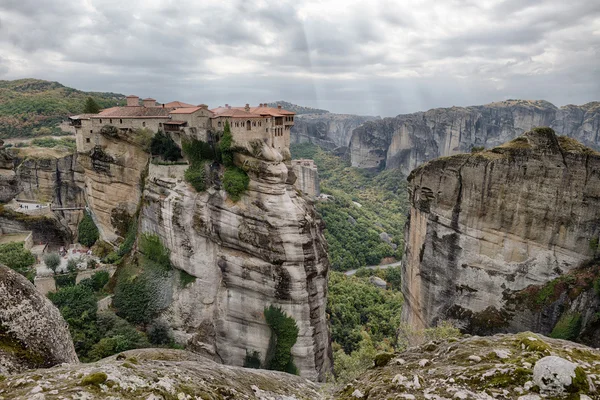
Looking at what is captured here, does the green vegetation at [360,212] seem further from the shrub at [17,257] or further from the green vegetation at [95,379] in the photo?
the green vegetation at [95,379]

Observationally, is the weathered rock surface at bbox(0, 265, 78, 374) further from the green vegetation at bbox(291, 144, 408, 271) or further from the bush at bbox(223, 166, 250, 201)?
the green vegetation at bbox(291, 144, 408, 271)

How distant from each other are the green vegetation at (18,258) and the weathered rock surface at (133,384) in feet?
90.2

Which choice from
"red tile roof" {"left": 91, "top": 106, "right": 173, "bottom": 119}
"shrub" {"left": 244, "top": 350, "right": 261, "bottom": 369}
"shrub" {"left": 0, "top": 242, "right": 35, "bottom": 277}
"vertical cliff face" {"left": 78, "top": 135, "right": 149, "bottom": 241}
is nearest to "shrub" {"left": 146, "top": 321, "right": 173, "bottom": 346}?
"shrub" {"left": 244, "top": 350, "right": 261, "bottom": 369}

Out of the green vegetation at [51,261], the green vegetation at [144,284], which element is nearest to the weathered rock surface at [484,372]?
the green vegetation at [144,284]

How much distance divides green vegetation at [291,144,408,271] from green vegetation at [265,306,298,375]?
3485cm

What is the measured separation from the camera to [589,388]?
640 centimetres

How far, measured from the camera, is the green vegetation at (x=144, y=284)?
101 ft

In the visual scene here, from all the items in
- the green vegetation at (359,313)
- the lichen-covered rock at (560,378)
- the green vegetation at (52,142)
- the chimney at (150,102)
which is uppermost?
the chimney at (150,102)

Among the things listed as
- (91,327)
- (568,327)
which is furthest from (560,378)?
(91,327)

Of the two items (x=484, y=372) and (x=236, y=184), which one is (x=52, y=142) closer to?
(x=236, y=184)

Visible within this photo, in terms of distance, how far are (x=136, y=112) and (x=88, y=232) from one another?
12449mm

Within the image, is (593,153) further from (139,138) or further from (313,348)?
(139,138)

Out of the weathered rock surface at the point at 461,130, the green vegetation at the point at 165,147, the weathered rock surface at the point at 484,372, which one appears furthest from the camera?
the weathered rock surface at the point at 461,130

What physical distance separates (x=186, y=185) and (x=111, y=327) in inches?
456
